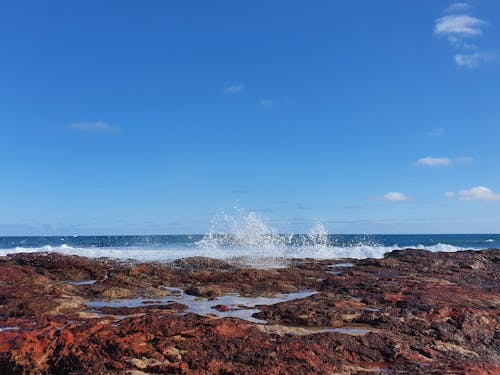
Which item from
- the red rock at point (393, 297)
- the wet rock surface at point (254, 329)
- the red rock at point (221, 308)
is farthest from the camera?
the red rock at point (393, 297)

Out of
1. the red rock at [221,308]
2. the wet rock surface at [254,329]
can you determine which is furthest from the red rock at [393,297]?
the red rock at [221,308]

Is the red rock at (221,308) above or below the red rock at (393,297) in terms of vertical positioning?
below

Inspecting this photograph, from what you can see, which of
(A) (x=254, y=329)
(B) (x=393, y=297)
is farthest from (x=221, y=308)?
(B) (x=393, y=297)

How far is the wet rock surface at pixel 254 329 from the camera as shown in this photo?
5133 millimetres

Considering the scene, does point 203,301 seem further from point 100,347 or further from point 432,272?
point 432,272

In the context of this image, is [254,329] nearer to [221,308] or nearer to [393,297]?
[221,308]

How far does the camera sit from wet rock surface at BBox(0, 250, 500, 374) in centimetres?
513

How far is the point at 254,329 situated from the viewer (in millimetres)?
6078

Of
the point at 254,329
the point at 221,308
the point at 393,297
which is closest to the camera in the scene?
the point at 254,329

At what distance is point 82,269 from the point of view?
44.5ft

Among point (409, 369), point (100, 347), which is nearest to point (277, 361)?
point (409, 369)

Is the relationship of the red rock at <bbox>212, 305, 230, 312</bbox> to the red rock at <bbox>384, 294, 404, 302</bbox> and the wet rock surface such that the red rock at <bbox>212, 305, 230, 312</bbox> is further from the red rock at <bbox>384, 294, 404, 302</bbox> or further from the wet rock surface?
the red rock at <bbox>384, 294, 404, 302</bbox>

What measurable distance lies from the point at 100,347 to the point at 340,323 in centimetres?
399

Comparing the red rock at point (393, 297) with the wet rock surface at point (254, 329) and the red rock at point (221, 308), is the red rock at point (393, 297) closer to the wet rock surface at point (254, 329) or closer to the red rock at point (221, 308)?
the wet rock surface at point (254, 329)
